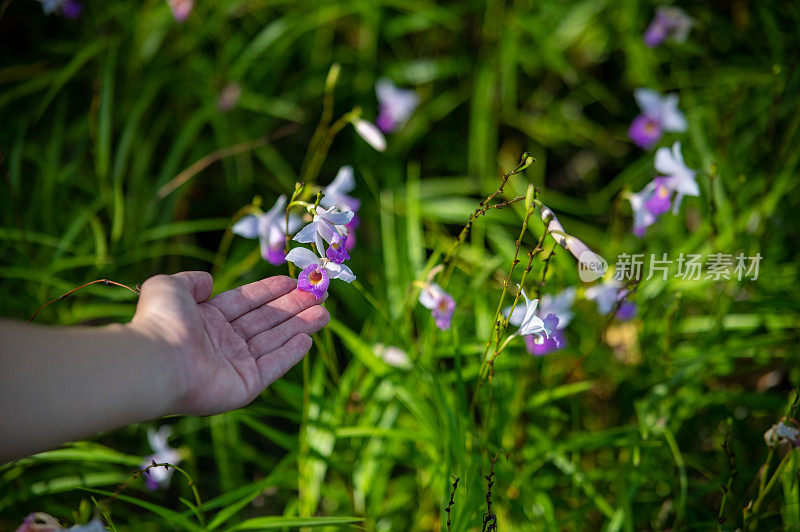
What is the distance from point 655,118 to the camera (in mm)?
2320

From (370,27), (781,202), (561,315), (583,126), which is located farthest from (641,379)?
(370,27)

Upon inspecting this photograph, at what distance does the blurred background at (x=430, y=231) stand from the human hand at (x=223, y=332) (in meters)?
0.33

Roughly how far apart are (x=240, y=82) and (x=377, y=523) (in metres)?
2.08

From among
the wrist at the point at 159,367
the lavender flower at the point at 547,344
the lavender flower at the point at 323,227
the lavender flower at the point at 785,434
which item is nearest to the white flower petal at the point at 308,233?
the lavender flower at the point at 323,227

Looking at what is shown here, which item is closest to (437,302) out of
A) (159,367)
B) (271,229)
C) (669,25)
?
(271,229)

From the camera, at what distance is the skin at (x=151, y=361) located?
103 cm

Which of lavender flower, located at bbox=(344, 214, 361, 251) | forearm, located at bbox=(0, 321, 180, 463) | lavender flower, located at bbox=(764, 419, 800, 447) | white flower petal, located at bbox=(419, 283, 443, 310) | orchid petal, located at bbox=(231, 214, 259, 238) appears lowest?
lavender flower, located at bbox=(764, 419, 800, 447)

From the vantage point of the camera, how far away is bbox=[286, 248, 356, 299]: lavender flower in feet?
4.08

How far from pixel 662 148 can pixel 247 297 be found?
147 cm

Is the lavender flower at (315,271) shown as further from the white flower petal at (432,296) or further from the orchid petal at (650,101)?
the orchid petal at (650,101)

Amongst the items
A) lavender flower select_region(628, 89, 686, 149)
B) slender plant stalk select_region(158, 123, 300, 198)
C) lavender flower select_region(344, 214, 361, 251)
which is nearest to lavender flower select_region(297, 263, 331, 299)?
lavender flower select_region(344, 214, 361, 251)

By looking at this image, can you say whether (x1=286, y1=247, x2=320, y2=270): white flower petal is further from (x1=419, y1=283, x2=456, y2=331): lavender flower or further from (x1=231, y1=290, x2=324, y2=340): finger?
(x1=419, y1=283, x2=456, y2=331): lavender flower

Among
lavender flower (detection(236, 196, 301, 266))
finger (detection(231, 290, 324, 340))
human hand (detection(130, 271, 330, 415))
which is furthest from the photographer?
lavender flower (detection(236, 196, 301, 266))

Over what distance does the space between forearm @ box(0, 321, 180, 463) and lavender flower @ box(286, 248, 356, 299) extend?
333mm
